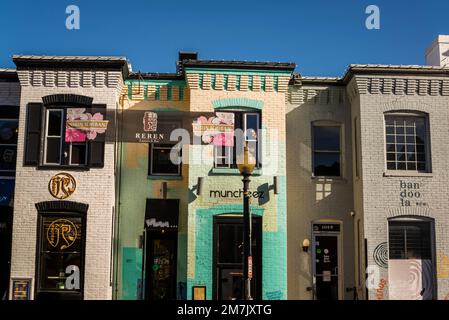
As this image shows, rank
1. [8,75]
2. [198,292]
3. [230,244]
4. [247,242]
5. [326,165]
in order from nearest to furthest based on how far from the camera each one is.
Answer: [247,242] < [198,292] < [230,244] < [8,75] < [326,165]

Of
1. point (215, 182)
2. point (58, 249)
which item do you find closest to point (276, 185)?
point (215, 182)

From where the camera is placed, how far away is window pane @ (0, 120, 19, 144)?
55.9ft

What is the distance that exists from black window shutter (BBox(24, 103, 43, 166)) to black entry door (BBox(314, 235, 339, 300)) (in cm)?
826

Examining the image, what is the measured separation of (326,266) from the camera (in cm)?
1700

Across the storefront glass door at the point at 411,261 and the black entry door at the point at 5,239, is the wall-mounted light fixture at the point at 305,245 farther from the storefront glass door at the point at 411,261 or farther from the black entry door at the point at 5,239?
the black entry door at the point at 5,239

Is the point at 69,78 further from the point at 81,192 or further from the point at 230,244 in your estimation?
the point at 230,244

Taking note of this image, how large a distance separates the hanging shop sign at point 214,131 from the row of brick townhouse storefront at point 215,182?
0.11ft

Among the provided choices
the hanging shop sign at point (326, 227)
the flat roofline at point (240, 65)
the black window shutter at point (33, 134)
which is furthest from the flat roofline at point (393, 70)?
the black window shutter at point (33, 134)

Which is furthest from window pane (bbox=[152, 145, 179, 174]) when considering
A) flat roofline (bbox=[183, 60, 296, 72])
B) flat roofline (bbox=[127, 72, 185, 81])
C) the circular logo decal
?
the circular logo decal

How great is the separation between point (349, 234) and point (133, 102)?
7363 mm

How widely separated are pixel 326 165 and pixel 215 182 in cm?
362

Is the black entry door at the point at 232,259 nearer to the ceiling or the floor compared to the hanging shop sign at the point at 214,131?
nearer to the floor

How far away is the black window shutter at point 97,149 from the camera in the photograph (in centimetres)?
1588
